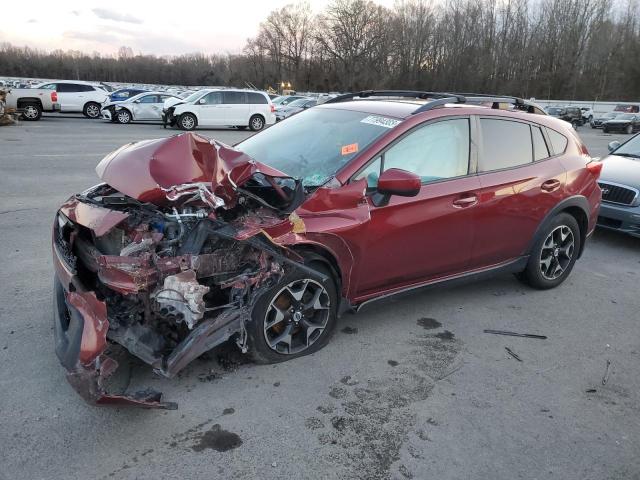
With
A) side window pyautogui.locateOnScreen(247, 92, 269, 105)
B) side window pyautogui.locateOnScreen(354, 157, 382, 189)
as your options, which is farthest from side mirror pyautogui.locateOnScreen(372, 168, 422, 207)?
side window pyautogui.locateOnScreen(247, 92, 269, 105)

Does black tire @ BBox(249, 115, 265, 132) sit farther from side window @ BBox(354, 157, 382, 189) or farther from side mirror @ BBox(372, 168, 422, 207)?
side mirror @ BBox(372, 168, 422, 207)

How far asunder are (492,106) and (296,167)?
200 centimetres

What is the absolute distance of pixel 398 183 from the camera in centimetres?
336

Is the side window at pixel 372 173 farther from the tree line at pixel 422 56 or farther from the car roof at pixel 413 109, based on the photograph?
the tree line at pixel 422 56

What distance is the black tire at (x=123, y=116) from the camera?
940 inches

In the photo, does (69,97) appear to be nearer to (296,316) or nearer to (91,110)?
(91,110)

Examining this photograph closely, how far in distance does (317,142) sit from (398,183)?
0.93m

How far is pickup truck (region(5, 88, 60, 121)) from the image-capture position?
73.5ft

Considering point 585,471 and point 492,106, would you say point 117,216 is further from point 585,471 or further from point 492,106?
point 492,106

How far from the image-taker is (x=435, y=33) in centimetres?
8319

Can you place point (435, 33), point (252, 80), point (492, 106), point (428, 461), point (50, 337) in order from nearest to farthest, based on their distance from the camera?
point (428, 461) → point (50, 337) → point (492, 106) → point (435, 33) → point (252, 80)

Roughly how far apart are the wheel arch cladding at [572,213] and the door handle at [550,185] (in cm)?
18

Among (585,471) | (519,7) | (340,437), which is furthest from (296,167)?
(519,7)

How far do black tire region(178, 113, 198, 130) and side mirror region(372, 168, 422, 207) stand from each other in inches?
797
